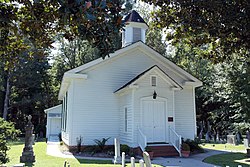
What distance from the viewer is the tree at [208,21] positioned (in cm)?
878

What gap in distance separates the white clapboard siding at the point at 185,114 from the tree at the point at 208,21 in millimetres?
7118

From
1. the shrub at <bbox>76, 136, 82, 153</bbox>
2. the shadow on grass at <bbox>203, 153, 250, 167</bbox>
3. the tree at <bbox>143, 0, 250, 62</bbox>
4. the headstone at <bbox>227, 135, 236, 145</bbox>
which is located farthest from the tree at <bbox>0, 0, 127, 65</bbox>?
the headstone at <bbox>227, 135, 236, 145</bbox>

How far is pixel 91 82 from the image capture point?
15.9m

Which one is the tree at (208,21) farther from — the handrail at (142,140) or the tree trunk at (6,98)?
the tree trunk at (6,98)

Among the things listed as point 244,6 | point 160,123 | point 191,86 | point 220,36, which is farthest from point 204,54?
point 191,86

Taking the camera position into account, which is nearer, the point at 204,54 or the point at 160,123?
the point at 204,54

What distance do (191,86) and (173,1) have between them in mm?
9843

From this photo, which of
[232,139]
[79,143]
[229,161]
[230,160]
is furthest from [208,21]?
[232,139]

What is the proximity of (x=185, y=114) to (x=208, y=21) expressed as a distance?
975cm

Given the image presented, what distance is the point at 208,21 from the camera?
9.11 metres

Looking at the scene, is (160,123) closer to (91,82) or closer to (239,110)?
(91,82)

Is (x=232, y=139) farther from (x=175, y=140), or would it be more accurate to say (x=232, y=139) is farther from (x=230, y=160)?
(x=230, y=160)

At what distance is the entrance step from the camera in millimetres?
14000

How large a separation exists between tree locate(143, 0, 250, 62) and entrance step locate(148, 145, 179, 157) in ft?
20.5
